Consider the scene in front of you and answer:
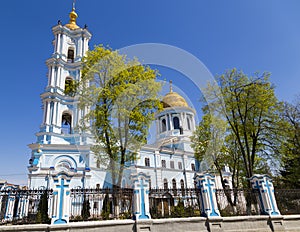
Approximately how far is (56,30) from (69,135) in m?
13.9

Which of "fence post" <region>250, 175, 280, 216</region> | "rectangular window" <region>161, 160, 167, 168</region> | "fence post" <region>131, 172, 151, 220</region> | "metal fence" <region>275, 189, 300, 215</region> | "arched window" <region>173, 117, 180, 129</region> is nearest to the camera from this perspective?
"fence post" <region>131, 172, 151, 220</region>

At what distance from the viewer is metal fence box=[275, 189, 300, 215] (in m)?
11.5

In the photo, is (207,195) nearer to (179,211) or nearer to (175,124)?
(179,211)

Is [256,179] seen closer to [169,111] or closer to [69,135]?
[69,135]

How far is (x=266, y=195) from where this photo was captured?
10594 mm

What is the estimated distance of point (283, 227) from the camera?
10.2 metres

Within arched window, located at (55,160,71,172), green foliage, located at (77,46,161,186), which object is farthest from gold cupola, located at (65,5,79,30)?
arched window, located at (55,160,71,172)

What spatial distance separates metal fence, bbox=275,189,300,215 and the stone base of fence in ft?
1.92

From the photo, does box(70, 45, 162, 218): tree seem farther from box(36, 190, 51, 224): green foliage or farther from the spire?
the spire

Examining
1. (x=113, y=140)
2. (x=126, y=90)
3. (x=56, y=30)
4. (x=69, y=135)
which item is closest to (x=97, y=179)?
(x=69, y=135)

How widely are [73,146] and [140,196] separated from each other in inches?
598

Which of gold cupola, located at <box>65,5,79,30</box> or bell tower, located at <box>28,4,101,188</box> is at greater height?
gold cupola, located at <box>65,5,79,30</box>

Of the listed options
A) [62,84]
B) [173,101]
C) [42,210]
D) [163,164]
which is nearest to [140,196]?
[42,210]

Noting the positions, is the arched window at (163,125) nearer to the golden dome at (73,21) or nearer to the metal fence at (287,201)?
the golden dome at (73,21)
